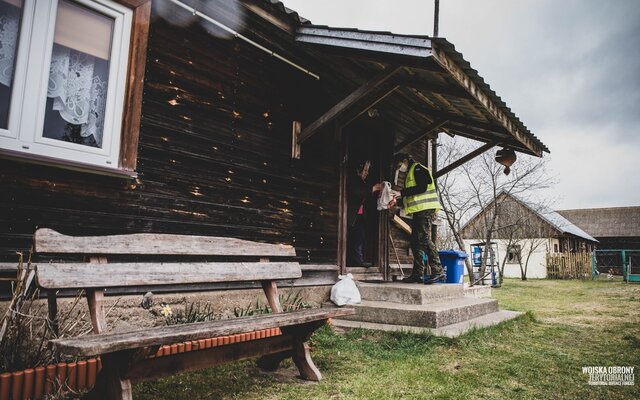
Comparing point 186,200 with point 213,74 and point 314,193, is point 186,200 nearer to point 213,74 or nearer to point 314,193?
point 213,74

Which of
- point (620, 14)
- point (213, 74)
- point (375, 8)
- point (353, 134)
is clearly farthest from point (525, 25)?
point (620, 14)

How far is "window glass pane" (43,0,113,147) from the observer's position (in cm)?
344

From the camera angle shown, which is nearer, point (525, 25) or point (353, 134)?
point (353, 134)

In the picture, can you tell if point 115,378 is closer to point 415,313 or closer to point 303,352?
point 303,352

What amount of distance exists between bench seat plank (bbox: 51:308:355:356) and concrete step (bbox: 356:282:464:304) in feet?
8.66

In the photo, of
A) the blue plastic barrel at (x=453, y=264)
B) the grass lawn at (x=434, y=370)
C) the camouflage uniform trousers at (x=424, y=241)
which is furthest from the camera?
the blue plastic barrel at (x=453, y=264)

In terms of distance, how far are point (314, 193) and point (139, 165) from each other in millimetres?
2744

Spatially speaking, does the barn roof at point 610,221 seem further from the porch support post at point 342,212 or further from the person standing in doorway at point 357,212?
the porch support post at point 342,212

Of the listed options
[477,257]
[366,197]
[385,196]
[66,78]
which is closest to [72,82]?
[66,78]

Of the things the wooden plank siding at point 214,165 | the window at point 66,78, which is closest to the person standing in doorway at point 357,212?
the wooden plank siding at point 214,165

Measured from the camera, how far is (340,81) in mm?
6770

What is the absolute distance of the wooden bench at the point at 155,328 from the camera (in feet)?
7.33

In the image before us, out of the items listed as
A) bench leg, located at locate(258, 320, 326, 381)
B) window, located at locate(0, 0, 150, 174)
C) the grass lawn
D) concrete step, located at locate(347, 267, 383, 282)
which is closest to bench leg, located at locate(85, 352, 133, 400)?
the grass lawn

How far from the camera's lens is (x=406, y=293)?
563 cm
